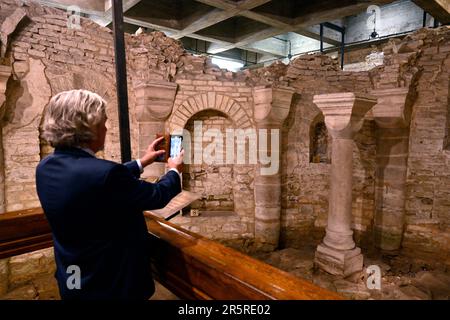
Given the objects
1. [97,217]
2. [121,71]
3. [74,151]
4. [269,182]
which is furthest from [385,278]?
[74,151]

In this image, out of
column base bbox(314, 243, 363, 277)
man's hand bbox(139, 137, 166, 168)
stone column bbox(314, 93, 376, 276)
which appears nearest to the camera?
man's hand bbox(139, 137, 166, 168)

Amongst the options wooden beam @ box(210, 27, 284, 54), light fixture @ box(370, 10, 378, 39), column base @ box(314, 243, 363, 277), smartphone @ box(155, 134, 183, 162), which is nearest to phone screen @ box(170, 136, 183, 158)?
smartphone @ box(155, 134, 183, 162)

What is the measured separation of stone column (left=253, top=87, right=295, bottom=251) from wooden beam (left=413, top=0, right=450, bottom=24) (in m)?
2.71

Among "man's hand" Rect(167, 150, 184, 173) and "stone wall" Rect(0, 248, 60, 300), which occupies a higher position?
"man's hand" Rect(167, 150, 184, 173)

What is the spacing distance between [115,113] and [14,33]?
1808 mm

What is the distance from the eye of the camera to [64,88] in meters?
4.66

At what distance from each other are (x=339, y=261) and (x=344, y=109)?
2.56 meters

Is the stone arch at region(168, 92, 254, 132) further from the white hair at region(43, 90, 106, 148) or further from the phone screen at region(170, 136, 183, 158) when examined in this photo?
the white hair at region(43, 90, 106, 148)

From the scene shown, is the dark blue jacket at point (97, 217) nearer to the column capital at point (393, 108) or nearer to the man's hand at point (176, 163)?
the man's hand at point (176, 163)

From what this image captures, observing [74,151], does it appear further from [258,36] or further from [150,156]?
[258,36]

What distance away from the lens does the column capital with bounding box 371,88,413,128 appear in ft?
18.3

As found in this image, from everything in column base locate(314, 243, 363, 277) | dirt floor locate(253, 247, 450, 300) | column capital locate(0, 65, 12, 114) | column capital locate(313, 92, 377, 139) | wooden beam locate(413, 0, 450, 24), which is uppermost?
wooden beam locate(413, 0, 450, 24)

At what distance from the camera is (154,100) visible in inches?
209

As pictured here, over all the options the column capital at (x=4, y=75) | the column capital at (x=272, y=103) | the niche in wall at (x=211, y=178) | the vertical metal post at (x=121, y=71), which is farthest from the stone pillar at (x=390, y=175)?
the column capital at (x=4, y=75)
